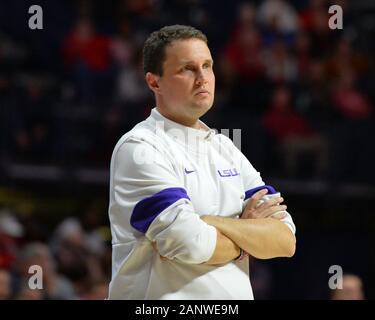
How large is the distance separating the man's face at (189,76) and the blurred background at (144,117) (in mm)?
3757

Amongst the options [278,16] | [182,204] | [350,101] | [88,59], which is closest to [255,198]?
[182,204]

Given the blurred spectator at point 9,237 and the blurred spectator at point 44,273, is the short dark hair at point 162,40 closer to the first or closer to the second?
the blurred spectator at point 44,273

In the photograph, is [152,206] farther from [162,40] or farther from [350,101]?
[350,101]

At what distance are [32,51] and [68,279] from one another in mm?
3992

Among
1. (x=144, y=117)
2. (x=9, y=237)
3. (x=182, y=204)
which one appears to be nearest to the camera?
(x=182, y=204)

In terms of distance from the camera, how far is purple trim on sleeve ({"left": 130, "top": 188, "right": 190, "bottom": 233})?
3.77 m

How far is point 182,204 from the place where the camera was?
3.77 meters

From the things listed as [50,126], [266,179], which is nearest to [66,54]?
[50,126]

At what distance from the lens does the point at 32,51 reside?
1132 cm

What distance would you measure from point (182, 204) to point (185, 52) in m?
0.68

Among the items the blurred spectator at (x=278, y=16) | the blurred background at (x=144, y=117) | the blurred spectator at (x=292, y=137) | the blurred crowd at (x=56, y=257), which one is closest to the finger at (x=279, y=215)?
the blurred crowd at (x=56, y=257)

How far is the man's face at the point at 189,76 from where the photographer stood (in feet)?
13.1

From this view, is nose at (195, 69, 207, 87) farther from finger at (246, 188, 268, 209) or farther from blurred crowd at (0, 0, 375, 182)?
blurred crowd at (0, 0, 375, 182)
